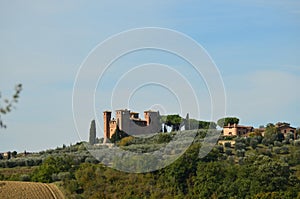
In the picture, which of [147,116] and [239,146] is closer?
[239,146]

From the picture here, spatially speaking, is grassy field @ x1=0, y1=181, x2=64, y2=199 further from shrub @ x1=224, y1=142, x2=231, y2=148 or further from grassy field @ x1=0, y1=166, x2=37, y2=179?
shrub @ x1=224, y1=142, x2=231, y2=148

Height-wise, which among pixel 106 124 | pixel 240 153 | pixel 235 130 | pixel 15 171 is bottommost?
pixel 15 171

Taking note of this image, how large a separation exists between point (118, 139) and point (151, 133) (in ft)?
11.1

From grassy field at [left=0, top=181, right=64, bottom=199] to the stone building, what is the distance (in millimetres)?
18730

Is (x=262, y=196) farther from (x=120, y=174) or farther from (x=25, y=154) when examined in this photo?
(x=25, y=154)

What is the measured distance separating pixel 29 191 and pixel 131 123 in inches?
963

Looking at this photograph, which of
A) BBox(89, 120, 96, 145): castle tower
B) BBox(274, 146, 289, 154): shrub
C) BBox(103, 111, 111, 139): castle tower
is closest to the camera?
BBox(274, 146, 289, 154): shrub

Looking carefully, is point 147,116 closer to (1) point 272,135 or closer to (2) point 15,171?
(1) point 272,135

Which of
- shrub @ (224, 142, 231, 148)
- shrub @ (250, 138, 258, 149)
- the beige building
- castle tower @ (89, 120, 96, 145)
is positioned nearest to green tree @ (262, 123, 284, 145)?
shrub @ (250, 138, 258, 149)

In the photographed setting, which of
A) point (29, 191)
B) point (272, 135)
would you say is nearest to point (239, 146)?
point (272, 135)

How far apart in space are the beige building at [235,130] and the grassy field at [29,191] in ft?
92.0

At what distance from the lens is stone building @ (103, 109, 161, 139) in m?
60.4

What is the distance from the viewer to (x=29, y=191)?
38.9m

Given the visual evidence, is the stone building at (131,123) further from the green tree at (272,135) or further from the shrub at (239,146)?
the green tree at (272,135)
